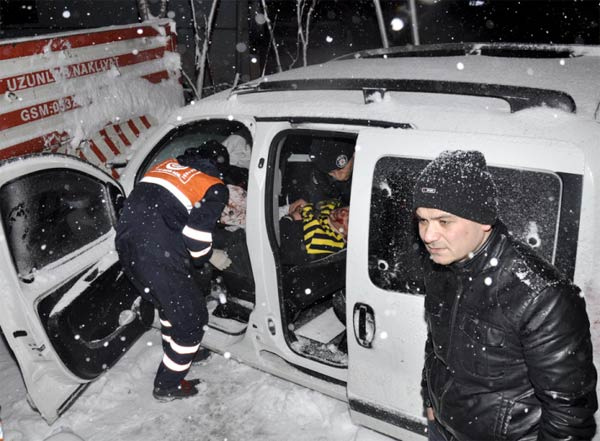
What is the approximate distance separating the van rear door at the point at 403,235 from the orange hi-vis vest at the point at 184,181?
1122 millimetres

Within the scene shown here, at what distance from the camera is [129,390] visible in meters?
3.69

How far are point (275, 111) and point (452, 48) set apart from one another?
1.69 metres

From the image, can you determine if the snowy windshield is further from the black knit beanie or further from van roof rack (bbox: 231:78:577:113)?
the black knit beanie

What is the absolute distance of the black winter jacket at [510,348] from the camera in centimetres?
150

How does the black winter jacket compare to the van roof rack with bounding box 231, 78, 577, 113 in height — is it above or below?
below

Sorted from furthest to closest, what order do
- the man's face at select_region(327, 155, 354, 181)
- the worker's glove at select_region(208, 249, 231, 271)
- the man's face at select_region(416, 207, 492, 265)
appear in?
the man's face at select_region(327, 155, 354, 181) < the worker's glove at select_region(208, 249, 231, 271) < the man's face at select_region(416, 207, 492, 265)

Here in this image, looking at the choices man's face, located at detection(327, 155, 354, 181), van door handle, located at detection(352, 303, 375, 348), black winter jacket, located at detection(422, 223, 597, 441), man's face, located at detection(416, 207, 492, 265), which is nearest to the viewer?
black winter jacket, located at detection(422, 223, 597, 441)

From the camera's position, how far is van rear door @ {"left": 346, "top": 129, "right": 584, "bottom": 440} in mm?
1939

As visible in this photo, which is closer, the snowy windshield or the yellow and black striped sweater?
the snowy windshield

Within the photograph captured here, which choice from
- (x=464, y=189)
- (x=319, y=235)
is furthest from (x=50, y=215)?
(x=464, y=189)

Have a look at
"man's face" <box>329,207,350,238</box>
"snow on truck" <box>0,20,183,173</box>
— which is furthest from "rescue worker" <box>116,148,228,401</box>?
"snow on truck" <box>0,20,183,173</box>

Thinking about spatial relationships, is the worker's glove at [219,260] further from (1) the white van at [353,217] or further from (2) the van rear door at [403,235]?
(2) the van rear door at [403,235]

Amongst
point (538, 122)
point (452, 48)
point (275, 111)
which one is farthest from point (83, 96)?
point (538, 122)

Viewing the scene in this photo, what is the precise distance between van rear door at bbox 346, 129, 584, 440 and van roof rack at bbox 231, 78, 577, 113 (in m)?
0.23
